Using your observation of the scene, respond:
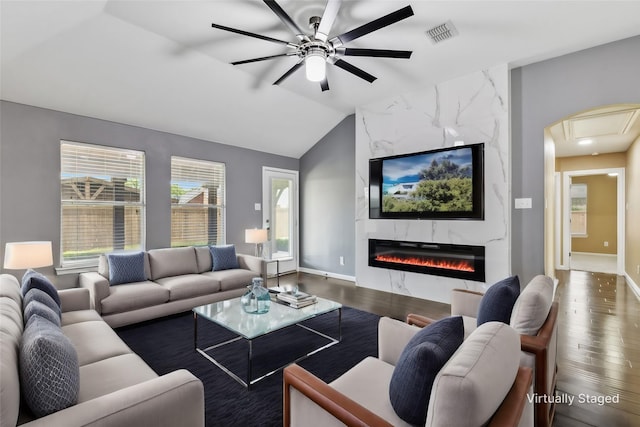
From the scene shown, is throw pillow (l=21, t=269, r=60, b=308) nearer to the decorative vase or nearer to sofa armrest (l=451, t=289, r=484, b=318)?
the decorative vase

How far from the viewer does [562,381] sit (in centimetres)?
228

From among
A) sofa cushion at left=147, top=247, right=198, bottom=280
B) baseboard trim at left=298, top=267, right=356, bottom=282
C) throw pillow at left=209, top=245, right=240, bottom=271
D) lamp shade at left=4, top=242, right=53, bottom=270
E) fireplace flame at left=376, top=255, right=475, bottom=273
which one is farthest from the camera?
baseboard trim at left=298, top=267, right=356, bottom=282

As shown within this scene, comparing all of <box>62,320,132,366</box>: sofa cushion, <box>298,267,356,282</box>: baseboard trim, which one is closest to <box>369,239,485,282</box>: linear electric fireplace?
<box>298,267,356,282</box>: baseboard trim

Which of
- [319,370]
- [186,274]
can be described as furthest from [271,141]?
[319,370]

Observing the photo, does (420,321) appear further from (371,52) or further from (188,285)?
(188,285)

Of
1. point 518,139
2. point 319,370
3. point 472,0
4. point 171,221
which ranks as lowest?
point 319,370

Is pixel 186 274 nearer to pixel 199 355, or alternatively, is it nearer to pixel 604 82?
pixel 199 355

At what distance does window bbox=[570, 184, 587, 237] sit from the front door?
Result: 844cm

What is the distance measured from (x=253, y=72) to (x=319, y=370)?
359 cm

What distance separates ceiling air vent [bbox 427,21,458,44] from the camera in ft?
9.66

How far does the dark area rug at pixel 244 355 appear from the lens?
78.7 inches

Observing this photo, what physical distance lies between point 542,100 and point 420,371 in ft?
13.0

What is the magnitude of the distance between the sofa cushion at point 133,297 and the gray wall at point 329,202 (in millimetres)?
3124

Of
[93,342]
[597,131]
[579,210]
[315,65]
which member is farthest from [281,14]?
[579,210]
